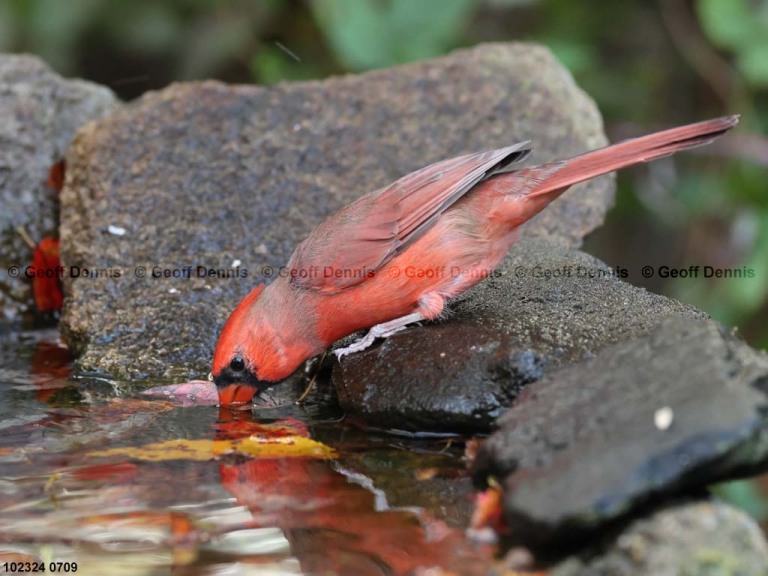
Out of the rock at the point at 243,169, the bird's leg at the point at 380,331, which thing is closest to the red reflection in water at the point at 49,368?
the rock at the point at 243,169

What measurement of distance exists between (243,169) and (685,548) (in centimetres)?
364

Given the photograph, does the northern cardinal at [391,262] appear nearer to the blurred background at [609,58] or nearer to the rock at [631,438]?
the rock at [631,438]

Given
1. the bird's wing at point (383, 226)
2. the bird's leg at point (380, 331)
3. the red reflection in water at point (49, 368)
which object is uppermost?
the bird's wing at point (383, 226)

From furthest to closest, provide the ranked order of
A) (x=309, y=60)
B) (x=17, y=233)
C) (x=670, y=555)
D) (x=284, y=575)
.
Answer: (x=309, y=60), (x=17, y=233), (x=284, y=575), (x=670, y=555)

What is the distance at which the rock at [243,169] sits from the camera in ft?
15.4

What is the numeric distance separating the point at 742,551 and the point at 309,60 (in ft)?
23.0

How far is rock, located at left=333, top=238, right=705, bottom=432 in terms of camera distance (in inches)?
139

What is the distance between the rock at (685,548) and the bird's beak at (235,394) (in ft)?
6.57

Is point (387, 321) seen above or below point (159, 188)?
below

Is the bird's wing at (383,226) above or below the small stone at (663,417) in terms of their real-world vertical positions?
above

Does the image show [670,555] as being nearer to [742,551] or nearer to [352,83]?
[742,551]

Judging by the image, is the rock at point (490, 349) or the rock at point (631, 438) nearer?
the rock at point (631, 438)

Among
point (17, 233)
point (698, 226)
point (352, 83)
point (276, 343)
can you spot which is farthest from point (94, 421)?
point (698, 226)

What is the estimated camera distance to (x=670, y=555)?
7.55 ft
